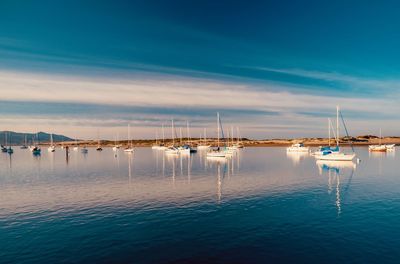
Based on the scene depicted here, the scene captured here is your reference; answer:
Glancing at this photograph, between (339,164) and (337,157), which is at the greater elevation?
(337,157)

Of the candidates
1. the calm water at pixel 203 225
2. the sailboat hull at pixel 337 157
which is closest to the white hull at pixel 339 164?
the sailboat hull at pixel 337 157

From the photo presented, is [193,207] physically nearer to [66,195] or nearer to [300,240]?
[300,240]

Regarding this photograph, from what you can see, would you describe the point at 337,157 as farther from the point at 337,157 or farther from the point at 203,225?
the point at 203,225

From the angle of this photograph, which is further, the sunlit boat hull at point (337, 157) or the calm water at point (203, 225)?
the sunlit boat hull at point (337, 157)

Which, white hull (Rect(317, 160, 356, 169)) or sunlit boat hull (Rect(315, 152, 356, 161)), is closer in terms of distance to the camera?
white hull (Rect(317, 160, 356, 169))

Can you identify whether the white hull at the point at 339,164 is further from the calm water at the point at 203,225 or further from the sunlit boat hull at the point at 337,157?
the calm water at the point at 203,225

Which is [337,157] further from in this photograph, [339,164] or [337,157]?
[339,164]

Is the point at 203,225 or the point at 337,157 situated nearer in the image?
the point at 203,225

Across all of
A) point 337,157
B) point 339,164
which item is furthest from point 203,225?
point 337,157

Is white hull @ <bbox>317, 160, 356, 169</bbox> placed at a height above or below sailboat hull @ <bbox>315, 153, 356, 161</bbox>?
below

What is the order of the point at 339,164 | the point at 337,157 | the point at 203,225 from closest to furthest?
the point at 203,225 → the point at 339,164 → the point at 337,157

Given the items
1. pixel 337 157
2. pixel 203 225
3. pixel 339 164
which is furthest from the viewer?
pixel 337 157

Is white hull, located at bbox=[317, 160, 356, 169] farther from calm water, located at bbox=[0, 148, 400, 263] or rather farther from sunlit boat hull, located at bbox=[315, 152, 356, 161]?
calm water, located at bbox=[0, 148, 400, 263]

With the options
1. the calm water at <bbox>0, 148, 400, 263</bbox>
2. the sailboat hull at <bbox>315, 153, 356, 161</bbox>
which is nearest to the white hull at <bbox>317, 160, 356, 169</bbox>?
the sailboat hull at <bbox>315, 153, 356, 161</bbox>
